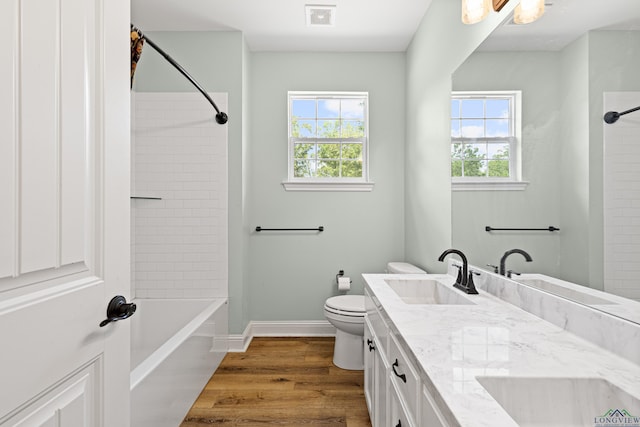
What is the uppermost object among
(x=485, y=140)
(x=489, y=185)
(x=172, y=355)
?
(x=485, y=140)

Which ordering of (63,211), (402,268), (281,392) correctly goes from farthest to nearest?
(402,268) < (281,392) < (63,211)

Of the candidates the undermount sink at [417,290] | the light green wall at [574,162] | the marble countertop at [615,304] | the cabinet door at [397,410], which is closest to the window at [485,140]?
the light green wall at [574,162]

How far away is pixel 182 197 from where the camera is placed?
2.93 m

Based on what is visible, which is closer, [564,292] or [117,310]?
[117,310]

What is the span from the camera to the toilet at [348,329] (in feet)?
7.87

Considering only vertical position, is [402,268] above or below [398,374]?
above

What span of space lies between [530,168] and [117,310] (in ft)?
4.91

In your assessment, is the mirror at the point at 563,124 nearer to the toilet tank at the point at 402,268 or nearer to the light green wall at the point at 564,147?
the light green wall at the point at 564,147

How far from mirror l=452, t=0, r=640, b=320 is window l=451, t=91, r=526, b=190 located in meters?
0.05

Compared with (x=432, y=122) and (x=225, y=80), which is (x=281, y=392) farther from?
(x=225, y=80)

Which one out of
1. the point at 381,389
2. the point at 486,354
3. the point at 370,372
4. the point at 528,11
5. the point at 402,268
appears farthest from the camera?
the point at 402,268

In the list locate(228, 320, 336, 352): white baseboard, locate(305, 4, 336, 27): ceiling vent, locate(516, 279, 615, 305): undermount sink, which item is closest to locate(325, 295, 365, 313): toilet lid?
locate(228, 320, 336, 352): white baseboard

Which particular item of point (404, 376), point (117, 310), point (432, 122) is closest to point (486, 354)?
point (404, 376)

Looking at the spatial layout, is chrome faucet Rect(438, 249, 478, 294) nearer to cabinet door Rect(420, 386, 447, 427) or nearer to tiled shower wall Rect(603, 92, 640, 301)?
tiled shower wall Rect(603, 92, 640, 301)
